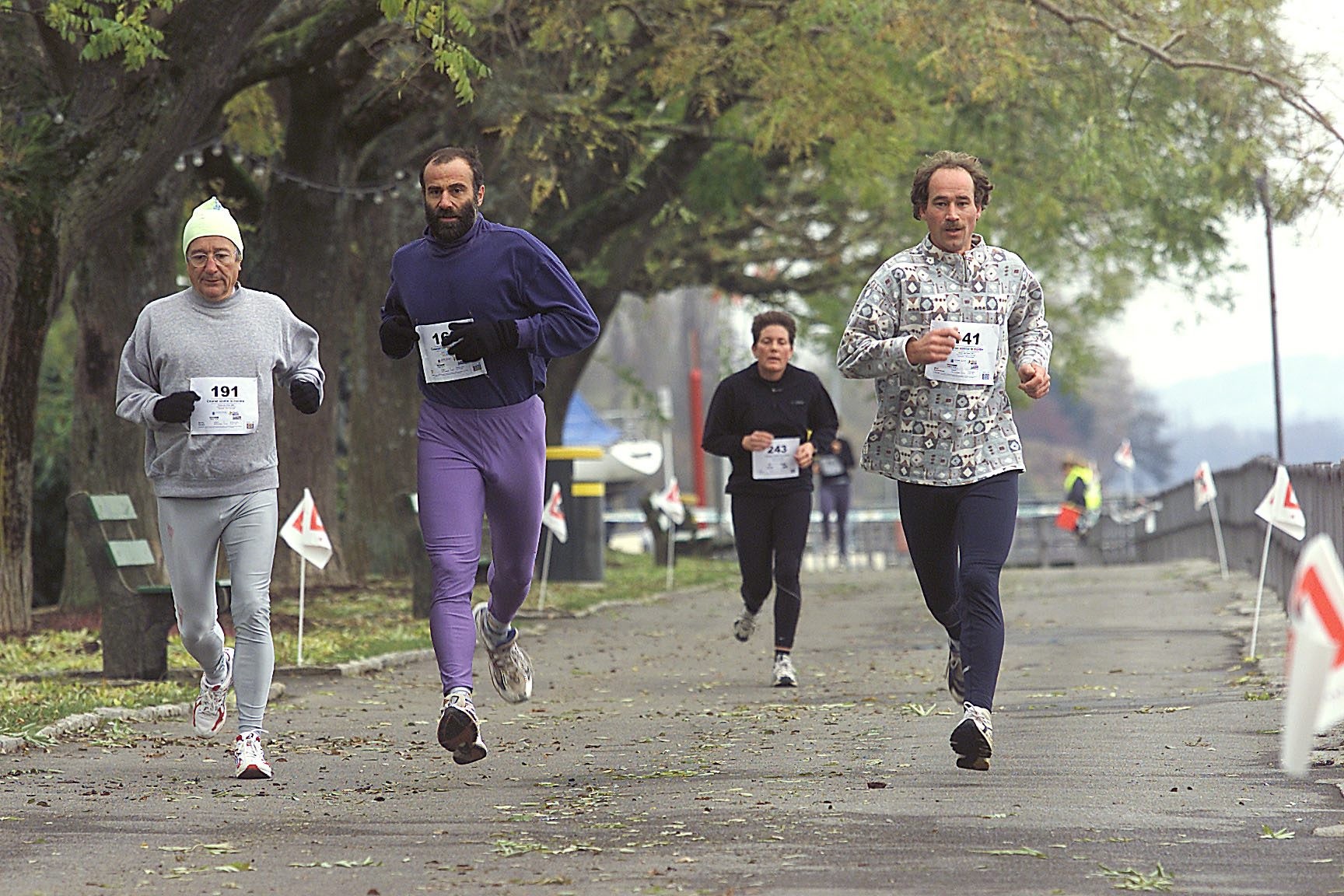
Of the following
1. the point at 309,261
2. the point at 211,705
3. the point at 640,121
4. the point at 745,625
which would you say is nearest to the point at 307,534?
the point at 745,625

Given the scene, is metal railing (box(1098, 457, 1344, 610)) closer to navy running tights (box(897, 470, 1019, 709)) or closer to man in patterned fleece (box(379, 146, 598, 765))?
navy running tights (box(897, 470, 1019, 709))

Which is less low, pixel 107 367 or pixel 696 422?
pixel 107 367

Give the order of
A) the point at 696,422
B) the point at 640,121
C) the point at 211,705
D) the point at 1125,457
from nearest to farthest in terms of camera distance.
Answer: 1. the point at 211,705
2. the point at 640,121
3. the point at 1125,457
4. the point at 696,422

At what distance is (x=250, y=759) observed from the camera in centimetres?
761

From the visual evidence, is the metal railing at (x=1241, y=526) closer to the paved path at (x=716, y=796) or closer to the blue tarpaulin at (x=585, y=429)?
the paved path at (x=716, y=796)

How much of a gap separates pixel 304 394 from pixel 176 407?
48 cm

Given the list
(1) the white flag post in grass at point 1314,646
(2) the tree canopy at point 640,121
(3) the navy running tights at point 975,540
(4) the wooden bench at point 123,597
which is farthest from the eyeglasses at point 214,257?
(2) the tree canopy at point 640,121

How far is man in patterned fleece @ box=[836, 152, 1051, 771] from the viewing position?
24.5 feet

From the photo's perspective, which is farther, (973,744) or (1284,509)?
(1284,509)

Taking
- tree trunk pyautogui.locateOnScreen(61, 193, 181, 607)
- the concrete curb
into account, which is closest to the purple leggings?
the concrete curb

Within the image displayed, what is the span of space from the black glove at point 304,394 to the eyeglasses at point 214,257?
0.49 m

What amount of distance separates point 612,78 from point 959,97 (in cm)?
442

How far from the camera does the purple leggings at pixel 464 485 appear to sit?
24.5 ft

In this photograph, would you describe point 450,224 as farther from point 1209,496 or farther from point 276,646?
point 1209,496
